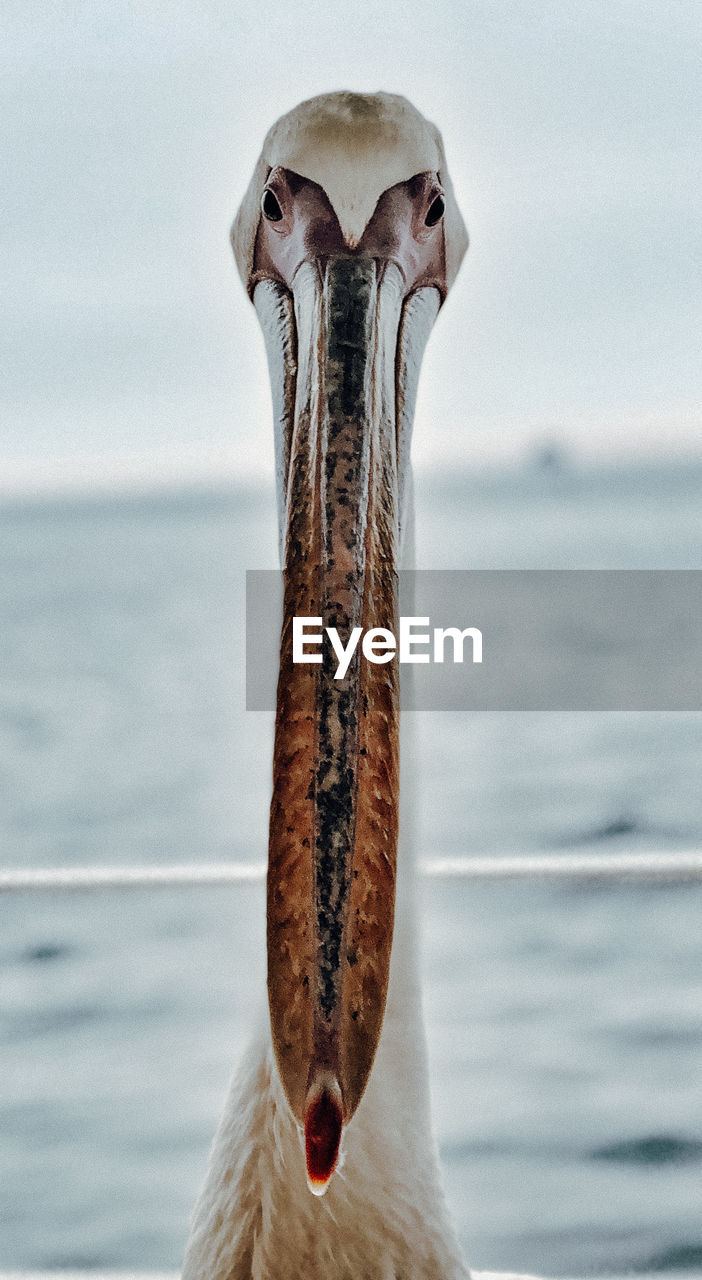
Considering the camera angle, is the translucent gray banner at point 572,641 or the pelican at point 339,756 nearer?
the pelican at point 339,756

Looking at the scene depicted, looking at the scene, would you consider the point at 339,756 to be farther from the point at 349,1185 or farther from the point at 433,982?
the point at 433,982

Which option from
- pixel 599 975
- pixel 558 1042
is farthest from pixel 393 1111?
pixel 599 975

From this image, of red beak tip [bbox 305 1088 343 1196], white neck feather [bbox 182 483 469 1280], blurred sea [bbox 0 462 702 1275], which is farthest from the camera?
blurred sea [bbox 0 462 702 1275]

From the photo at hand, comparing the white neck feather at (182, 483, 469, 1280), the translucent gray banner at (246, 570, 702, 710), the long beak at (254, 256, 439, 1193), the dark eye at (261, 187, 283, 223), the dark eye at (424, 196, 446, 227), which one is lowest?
the white neck feather at (182, 483, 469, 1280)

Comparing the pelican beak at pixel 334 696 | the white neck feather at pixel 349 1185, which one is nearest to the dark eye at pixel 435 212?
the pelican beak at pixel 334 696

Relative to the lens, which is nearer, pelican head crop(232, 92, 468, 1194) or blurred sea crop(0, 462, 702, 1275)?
pelican head crop(232, 92, 468, 1194)

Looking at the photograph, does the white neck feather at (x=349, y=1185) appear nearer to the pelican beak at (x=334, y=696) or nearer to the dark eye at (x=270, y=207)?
the pelican beak at (x=334, y=696)

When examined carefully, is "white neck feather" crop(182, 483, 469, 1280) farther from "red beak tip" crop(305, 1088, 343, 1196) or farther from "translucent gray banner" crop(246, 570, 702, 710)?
"translucent gray banner" crop(246, 570, 702, 710)

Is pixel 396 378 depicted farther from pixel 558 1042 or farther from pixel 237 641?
pixel 237 641

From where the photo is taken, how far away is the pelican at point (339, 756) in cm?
88

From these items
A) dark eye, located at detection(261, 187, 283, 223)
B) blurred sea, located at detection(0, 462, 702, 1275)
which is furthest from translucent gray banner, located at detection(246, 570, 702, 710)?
dark eye, located at detection(261, 187, 283, 223)

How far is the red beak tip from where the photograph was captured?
867mm

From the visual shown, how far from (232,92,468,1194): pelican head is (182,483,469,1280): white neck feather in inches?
12.7

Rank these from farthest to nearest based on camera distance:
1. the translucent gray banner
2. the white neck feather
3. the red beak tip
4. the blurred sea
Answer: the translucent gray banner < the blurred sea < the white neck feather < the red beak tip
